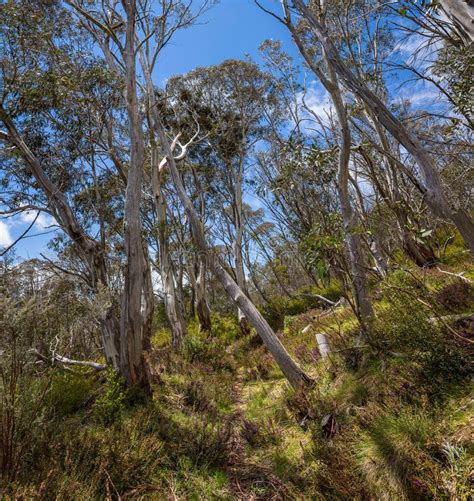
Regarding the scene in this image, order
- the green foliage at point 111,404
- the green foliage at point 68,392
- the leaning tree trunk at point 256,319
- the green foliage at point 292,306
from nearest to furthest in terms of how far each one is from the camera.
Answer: the green foliage at point 111,404, the green foliage at point 68,392, the leaning tree trunk at point 256,319, the green foliage at point 292,306

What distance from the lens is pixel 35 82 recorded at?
6137 millimetres

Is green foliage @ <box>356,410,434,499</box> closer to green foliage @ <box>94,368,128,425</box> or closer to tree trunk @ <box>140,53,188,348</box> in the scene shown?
green foliage @ <box>94,368,128,425</box>

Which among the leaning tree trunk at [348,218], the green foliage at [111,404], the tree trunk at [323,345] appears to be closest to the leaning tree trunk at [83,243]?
the green foliage at [111,404]

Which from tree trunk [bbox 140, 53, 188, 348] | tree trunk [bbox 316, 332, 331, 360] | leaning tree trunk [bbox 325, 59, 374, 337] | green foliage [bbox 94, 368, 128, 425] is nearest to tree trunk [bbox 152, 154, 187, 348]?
tree trunk [bbox 140, 53, 188, 348]

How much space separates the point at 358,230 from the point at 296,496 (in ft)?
10.4

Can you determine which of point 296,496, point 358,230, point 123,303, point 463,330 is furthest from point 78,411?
point 463,330

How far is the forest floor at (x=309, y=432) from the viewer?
7.72ft

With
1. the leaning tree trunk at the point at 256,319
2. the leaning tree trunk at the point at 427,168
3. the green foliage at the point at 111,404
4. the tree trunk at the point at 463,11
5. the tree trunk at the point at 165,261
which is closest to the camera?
the tree trunk at the point at 463,11

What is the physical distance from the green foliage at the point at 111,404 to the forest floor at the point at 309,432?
0.7 inches

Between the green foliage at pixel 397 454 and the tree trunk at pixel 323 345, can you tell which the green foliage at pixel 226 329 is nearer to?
the tree trunk at pixel 323 345

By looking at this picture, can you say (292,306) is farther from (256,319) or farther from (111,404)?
(111,404)

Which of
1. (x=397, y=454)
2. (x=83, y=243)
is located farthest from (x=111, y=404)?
(x=397, y=454)

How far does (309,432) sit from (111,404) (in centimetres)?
263

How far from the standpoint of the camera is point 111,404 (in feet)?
13.2
